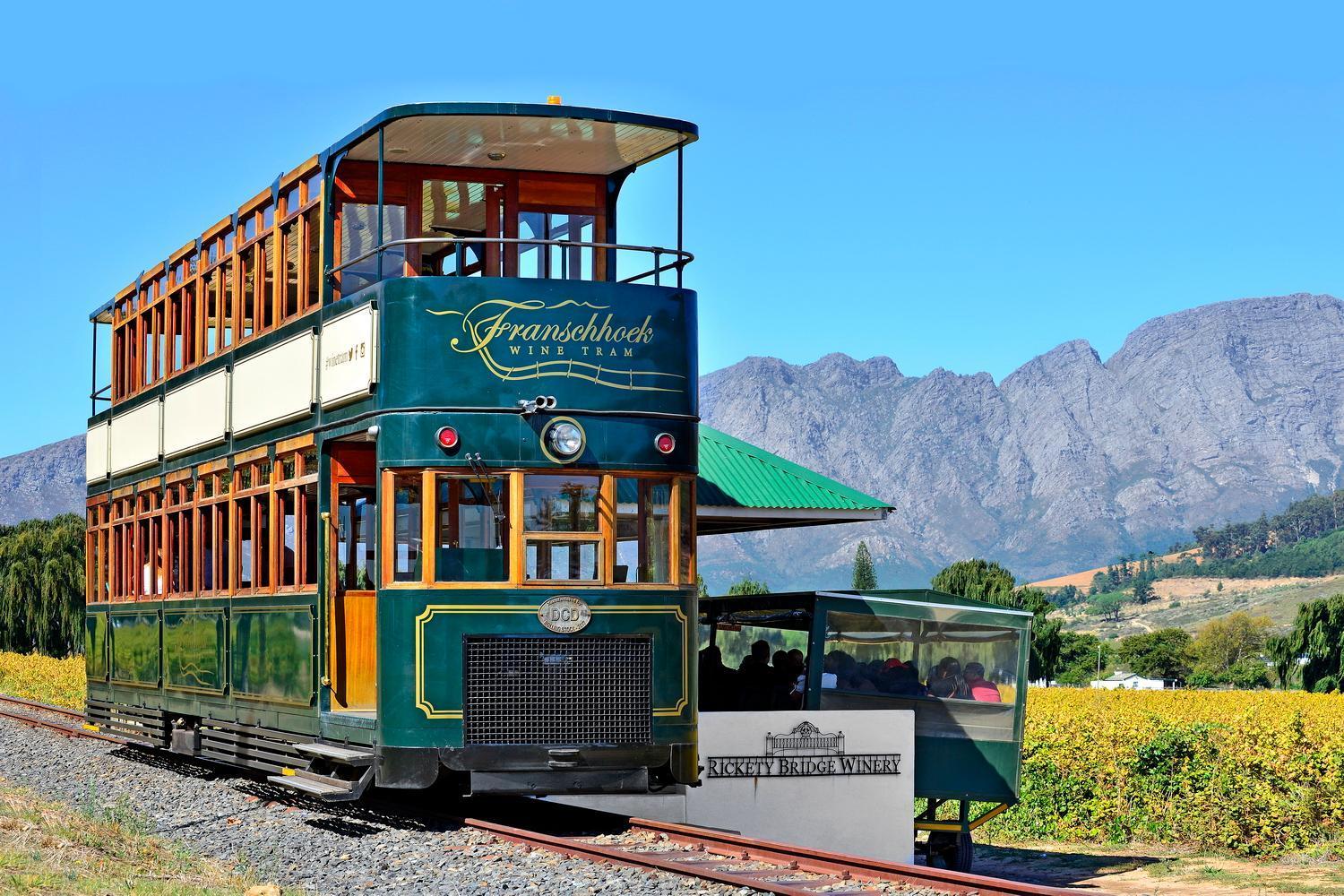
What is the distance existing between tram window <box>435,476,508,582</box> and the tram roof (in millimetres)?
2737

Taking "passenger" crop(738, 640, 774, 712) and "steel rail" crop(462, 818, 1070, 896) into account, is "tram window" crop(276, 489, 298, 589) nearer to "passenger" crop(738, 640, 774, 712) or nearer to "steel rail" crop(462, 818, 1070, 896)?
"steel rail" crop(462, 818, 1070, 896)

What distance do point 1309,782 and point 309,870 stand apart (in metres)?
14.1

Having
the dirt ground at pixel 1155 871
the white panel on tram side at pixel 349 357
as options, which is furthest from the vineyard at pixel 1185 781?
the white panel on tram side at pixel 349 357

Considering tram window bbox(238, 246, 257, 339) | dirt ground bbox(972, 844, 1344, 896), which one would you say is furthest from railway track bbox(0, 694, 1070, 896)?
dirt ground bbox(972, 844, 1344, 896)

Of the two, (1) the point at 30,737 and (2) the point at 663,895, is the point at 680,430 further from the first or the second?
(1) the point at 30,737

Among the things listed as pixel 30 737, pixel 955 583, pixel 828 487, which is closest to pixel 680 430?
pixel 828 487

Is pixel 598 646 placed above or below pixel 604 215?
below

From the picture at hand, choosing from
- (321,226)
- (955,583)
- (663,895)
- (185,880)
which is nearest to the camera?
(663,895)

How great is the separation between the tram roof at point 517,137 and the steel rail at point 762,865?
524 cm

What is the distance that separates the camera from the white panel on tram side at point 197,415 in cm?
1705

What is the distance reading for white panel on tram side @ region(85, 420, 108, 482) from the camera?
72.5 feet

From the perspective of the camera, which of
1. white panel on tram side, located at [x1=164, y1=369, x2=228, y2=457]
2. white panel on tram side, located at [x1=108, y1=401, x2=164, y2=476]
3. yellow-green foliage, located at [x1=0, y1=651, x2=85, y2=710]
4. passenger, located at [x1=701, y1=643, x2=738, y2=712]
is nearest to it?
white panel on tram side, located at [x1=164, y1=369, x2=228, y2=457]

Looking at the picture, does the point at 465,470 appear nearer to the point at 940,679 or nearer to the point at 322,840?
the point at 322,840

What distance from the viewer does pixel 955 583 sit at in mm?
75062
